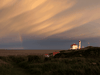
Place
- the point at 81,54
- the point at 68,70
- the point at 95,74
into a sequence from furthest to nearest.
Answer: the point at 81,54 < the point at 68,70 < the point at 95,74

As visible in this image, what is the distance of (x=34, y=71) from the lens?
9.98 m

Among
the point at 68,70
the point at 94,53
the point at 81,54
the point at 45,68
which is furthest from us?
the point at 81,54

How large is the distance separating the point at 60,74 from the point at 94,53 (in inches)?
321

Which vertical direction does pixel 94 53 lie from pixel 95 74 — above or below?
above

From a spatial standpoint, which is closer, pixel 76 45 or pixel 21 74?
pixel 21 74

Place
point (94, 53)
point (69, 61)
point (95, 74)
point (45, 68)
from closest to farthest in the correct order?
point (95, 74) < point (45, 68) < point (69, 61) < point (94, 53)

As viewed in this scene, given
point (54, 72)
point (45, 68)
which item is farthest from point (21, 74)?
point (54, 72)

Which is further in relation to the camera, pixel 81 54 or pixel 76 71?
pixel 81 54

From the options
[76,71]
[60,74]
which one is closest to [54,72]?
[60,74]

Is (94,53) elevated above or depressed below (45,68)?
above

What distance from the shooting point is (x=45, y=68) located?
34.6 feet

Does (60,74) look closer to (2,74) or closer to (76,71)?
(76,71)

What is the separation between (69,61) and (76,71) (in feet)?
11.1

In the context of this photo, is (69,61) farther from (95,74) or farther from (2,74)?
(2,74)
